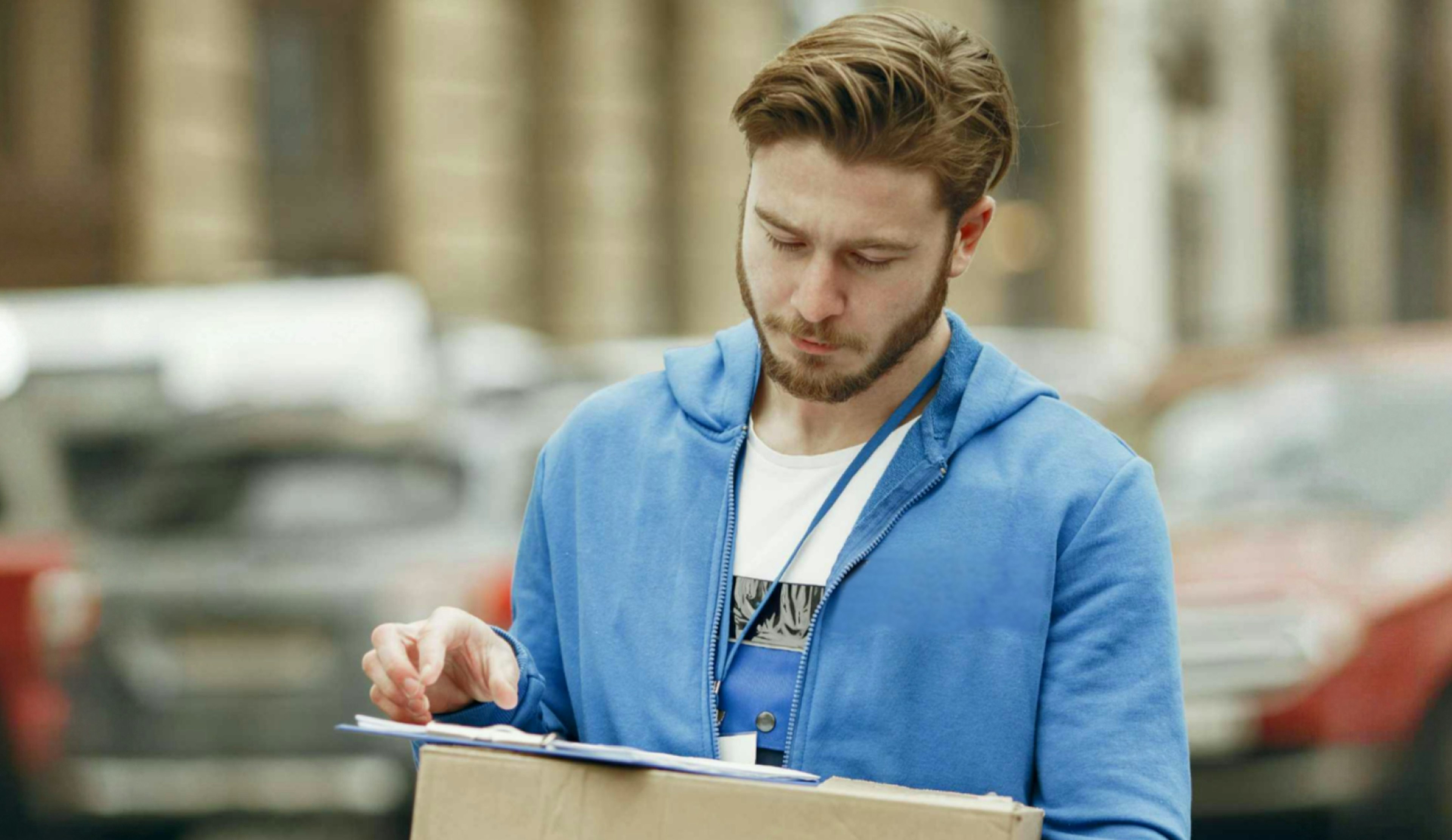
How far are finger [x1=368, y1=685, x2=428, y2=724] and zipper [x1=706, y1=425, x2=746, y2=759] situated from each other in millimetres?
314

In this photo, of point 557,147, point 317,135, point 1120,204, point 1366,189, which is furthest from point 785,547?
point 1366,189

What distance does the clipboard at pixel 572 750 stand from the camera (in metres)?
1.89

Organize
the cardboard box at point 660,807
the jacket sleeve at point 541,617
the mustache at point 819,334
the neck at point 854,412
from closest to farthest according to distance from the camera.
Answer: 1. the cardboard box at point 660,807
2. the mustache at point 819,334
3. the neck at point 854,412
4. the jacket sleeve at point 541,617

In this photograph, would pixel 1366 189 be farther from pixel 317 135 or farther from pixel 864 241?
pixel 864 241

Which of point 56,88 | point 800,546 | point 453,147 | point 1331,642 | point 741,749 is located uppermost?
point 56,88

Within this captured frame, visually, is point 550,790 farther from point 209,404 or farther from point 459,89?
point 459,89

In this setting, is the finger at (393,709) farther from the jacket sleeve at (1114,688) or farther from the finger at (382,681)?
the jacket sleeve at (1114,688)

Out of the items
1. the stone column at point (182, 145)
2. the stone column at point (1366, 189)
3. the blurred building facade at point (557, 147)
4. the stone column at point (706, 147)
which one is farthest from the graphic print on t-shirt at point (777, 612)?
the stone column at point (1366, 189)

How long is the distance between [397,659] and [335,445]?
4.73m

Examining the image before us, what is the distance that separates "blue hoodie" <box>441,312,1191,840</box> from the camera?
6.82 ft

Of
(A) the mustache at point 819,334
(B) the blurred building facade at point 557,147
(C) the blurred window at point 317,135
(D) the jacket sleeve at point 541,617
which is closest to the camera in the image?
(A) the mustache at point 819,334

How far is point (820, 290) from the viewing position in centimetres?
210

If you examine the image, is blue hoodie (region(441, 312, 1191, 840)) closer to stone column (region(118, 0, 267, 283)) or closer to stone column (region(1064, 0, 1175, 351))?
stone column (region(118, 0, 267, 283))

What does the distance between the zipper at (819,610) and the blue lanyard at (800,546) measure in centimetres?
6
